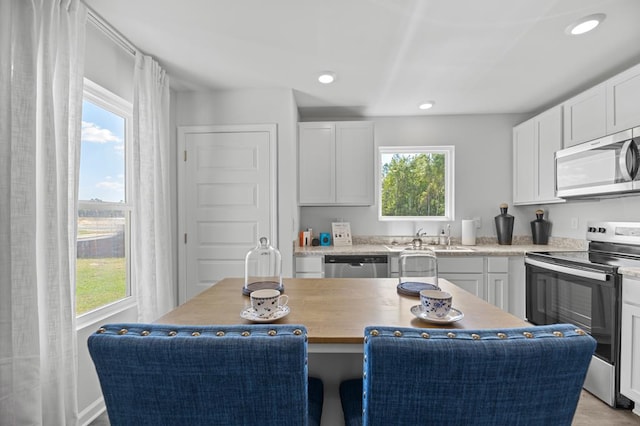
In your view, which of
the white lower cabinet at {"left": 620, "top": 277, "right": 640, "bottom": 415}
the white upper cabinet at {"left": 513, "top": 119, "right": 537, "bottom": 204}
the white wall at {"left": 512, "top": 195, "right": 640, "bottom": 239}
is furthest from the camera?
the white upper cabinet at {"left": 513, "top": 119, "right": 537, "bottom": 204}

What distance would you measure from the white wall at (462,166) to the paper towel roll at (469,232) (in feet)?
0.58

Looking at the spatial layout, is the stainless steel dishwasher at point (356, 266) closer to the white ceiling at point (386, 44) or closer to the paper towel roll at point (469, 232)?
the paper towel roll at point (469, 232)

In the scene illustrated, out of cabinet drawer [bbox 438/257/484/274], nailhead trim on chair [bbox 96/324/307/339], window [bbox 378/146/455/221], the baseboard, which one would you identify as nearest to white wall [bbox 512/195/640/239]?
window [bbox 378/146/455/221]

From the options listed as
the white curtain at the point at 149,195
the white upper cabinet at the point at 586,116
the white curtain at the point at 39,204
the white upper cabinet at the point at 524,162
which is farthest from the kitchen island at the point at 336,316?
the white upper cabinet at the point at 524,162

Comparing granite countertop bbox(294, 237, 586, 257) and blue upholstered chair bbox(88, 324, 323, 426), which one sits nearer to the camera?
blue upholstered chair bbox(88, 324, 323, 426)

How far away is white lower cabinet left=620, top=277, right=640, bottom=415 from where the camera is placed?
6.30ft

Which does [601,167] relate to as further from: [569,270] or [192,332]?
[192,332]

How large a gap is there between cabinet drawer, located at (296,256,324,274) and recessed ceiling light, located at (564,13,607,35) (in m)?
2.52

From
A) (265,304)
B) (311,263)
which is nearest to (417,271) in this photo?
(265,304)

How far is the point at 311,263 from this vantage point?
3.17m

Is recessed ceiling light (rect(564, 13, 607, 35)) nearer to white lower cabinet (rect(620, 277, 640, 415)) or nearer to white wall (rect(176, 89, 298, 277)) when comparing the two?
white lower cabinet (rect(620, 277, 640, 415))

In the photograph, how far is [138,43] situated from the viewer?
223 cm

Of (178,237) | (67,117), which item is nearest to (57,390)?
(67,117)

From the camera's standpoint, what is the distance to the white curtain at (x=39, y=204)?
4.44 feet
